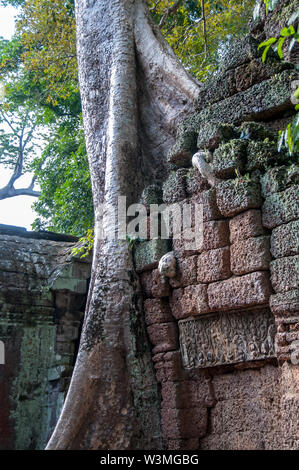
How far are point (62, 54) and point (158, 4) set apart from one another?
4.91 feet

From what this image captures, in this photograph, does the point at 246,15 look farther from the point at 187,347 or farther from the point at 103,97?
the point at 187,347

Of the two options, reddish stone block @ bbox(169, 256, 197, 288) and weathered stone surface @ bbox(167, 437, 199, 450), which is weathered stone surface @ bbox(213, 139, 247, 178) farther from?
weathered stone surface @ bbox(167, 437, 199, 450)

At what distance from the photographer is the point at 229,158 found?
3387 mm

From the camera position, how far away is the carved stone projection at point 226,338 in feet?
10.4

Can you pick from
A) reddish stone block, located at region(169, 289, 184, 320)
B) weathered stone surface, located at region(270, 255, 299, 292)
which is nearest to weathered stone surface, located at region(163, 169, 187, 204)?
reddish stone block, located at region(169, 289, 184, 320)

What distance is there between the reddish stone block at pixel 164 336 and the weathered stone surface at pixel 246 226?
785 millimetres

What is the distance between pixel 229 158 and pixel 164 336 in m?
1.25

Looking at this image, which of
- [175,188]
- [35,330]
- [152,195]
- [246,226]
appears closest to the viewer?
[246,226]

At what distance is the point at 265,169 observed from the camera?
3293 mm

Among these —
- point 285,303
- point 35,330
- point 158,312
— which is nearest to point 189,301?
point 158,312

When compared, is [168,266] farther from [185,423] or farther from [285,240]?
[185,423]

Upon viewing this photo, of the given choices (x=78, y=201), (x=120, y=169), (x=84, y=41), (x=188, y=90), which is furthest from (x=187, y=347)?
(x=78, y=201)

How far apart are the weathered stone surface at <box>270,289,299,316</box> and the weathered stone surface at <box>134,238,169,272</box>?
977mm

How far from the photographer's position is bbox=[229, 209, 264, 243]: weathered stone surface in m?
3.20
